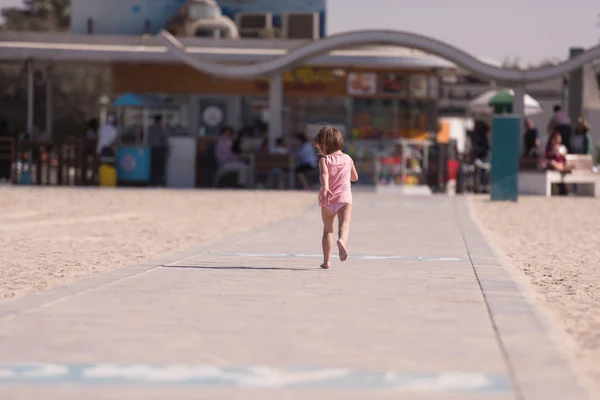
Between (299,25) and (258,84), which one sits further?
(299,25)

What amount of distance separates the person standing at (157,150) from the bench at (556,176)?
8.01m

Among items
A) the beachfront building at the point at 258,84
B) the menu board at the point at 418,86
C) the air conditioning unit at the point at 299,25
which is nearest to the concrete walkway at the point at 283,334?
the beachfront building at the point at 258,84

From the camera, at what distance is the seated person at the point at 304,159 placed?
3025cm

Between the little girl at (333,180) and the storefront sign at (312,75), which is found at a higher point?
the storefront sign at (312,75)

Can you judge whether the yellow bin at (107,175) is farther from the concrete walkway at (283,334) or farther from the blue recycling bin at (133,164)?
the concrete walkway at (283,334)

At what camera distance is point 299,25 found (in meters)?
37.8

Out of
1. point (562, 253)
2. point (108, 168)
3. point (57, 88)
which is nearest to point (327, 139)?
point (562, 253)

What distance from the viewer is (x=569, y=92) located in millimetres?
32219

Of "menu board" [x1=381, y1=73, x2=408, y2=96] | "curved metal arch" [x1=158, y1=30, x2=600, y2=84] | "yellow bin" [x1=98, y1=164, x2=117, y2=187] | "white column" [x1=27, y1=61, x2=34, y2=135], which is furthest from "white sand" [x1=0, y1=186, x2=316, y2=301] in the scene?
"menu board" [x1=381, y1=73, x2=408, y2=96]

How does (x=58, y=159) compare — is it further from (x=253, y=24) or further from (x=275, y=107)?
(x=253, y=24)

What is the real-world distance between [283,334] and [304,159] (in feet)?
74.7

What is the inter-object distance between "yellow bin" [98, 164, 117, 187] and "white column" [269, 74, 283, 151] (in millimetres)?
3575

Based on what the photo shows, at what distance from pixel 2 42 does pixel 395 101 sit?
965cm

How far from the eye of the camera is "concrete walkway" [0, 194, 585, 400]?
603cm
